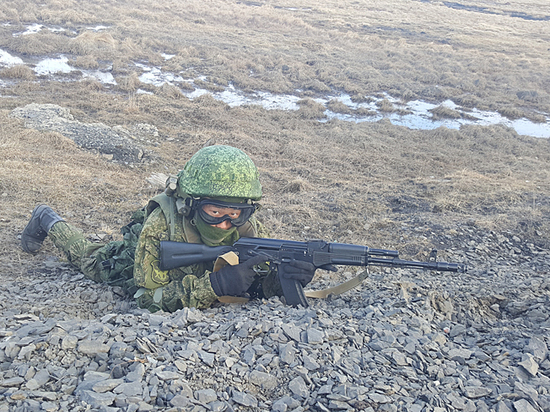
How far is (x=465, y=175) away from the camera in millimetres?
10625

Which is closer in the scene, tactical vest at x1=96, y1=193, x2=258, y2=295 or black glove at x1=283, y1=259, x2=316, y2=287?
black glove at x1=283, y1=259, x2=316, y2=287

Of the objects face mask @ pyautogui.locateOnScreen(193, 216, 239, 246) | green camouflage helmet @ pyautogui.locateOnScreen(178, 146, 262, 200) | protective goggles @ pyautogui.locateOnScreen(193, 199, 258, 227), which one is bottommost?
face mask @ pyautogui.locateOnScreen(193, 216, 239, 246)

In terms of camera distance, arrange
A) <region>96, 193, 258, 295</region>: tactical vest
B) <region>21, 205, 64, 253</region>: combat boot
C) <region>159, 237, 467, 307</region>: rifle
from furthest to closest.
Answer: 1. <region>21, 205, 64, 253</region>: combat boot
2. <region>96, 193, 258, 295</region>: tactical vest
3. <region>159, 237, 467, 307</region>: rifle

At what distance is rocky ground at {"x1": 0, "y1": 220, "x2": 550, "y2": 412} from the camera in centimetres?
271

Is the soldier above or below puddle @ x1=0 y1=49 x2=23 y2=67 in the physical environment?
above

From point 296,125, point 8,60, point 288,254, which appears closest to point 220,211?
point 288,254

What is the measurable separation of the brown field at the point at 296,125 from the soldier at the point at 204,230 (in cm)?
210

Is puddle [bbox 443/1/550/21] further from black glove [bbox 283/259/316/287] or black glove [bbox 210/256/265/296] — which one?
black glove [bbox 210/256/265/296]

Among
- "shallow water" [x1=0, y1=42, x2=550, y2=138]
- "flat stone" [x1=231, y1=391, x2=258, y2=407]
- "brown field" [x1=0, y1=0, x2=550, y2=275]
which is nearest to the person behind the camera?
"flat stone" [x1=231, y1=391, x2=258, y2=407]

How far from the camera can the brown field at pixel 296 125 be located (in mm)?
7520

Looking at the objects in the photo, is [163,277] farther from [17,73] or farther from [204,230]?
[17,73]

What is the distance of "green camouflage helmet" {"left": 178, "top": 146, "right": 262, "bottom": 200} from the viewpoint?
156 inches

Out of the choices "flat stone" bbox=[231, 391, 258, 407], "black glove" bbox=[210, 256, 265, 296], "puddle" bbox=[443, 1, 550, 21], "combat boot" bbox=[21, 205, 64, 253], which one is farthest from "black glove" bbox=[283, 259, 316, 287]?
"puddle" bbox=[443, 1, 550, 21]

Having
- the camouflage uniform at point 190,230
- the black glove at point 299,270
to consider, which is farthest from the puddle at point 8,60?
the black glove at point 299,270
